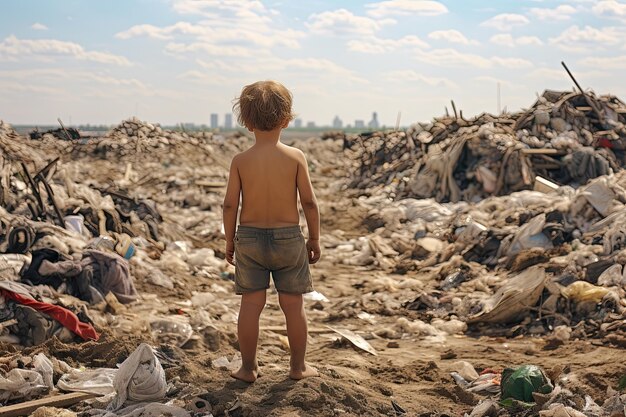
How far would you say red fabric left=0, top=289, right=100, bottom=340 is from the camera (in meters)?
5.39

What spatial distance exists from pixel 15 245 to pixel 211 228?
580cm

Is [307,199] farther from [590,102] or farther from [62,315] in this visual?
[590,102]

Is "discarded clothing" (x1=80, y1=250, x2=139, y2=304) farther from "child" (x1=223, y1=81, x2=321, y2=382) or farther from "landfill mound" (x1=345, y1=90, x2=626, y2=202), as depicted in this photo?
"landfill mound" (x1=345, y1=90, x2=626, y2=202)

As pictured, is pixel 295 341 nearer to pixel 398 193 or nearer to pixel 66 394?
pixel 66 394

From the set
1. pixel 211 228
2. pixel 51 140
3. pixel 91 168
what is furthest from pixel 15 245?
pixel 51 140

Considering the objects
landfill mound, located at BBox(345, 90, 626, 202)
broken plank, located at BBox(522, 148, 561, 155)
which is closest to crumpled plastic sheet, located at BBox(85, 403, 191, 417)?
landfill mound, located at BBox(345, 90, 626, 202)

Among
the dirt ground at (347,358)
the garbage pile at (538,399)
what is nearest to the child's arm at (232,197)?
the dirt ground at (347,358)

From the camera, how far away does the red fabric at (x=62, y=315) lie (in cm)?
539

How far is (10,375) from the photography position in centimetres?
411

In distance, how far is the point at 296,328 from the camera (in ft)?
13.5

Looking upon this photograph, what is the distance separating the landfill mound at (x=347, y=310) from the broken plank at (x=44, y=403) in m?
0.08

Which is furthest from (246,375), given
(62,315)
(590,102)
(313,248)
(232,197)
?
(590,102)

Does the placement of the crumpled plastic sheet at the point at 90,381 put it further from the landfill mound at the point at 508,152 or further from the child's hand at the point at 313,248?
the landfill mound at the point at 508,152

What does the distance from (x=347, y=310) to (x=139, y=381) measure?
3798mm
